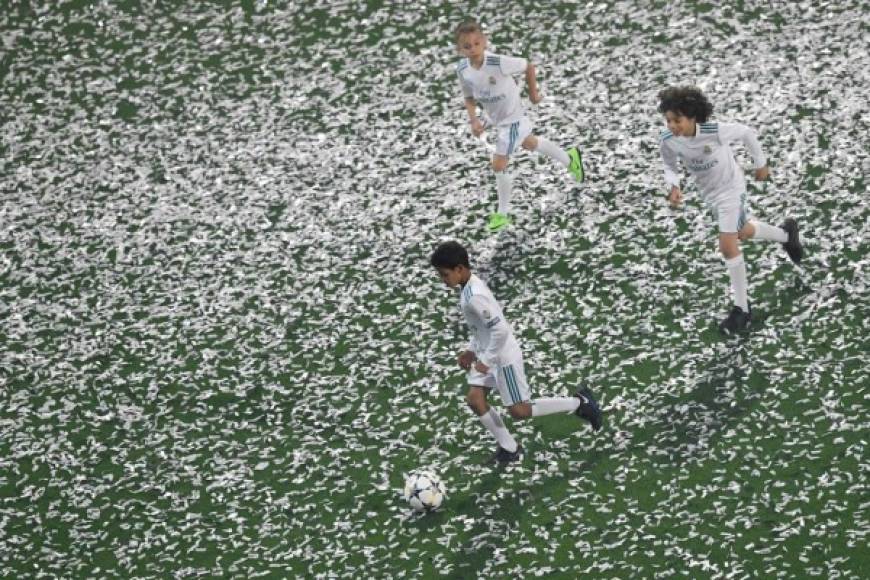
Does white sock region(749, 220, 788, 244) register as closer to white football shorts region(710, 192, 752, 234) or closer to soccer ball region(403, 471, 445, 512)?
white football shorts region(710, 192, 752, 234)

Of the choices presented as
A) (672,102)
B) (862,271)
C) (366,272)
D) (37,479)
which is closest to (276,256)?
(366,272)

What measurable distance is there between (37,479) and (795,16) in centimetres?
959

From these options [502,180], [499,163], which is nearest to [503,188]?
[502,180]

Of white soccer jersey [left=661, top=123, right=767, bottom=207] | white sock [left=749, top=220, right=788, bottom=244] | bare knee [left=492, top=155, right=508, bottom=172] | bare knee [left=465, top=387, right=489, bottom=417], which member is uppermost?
bare knee [left=492, top=155, right=508, bottom=172]

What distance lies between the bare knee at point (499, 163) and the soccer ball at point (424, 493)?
387 cm

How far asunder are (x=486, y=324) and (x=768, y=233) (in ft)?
10.0

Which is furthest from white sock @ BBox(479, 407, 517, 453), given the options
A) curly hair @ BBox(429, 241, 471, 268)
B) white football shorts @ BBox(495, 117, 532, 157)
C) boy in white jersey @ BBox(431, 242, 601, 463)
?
white football shorts @ BBox(495, 117, 532, 157)

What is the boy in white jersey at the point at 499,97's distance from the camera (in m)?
14.9

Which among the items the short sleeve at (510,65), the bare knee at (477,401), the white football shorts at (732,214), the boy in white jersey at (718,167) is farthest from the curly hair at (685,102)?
the bare knee at (477,401)

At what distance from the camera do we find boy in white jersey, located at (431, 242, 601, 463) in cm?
1175

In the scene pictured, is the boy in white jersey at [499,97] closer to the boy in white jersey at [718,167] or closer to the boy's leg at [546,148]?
the boy's leg at [546,148]

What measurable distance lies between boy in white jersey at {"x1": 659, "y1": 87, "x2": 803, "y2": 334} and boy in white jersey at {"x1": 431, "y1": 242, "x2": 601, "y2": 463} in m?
1.69

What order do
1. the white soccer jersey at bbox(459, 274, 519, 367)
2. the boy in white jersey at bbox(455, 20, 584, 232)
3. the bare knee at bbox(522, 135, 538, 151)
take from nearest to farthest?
the white soccer jersey at bbox(459, 274, 519, 367)
the boy in white jersey at bbox(455, 20, 584, 232)
the bare knee at bbox(522, 135, 538, 151)

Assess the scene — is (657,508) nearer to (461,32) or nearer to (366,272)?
(366,272)
